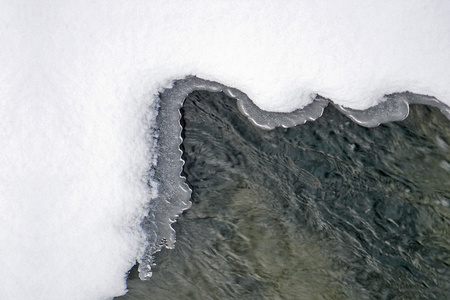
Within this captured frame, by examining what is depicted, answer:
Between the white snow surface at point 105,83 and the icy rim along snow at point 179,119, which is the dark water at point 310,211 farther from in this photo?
the white snow surface at point 105,83

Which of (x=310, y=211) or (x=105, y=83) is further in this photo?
(x=310, y=211)

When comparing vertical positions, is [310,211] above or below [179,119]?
below

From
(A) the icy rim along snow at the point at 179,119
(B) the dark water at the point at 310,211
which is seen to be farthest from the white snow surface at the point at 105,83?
(B) the dark water at the point at 310,211

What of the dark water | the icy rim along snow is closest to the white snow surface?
the icy rim along snow

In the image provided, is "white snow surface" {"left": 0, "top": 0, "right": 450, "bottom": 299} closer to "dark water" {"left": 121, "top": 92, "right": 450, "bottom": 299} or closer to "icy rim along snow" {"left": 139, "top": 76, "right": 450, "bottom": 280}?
"icy rim along snow" {"left": 139, "top": 76, "right": 450, "bottom": 280}

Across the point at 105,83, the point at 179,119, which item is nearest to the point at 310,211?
the point at 179,119

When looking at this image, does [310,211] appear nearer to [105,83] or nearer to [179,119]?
[179,119]

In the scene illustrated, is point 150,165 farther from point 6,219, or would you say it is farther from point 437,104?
point 437,104
